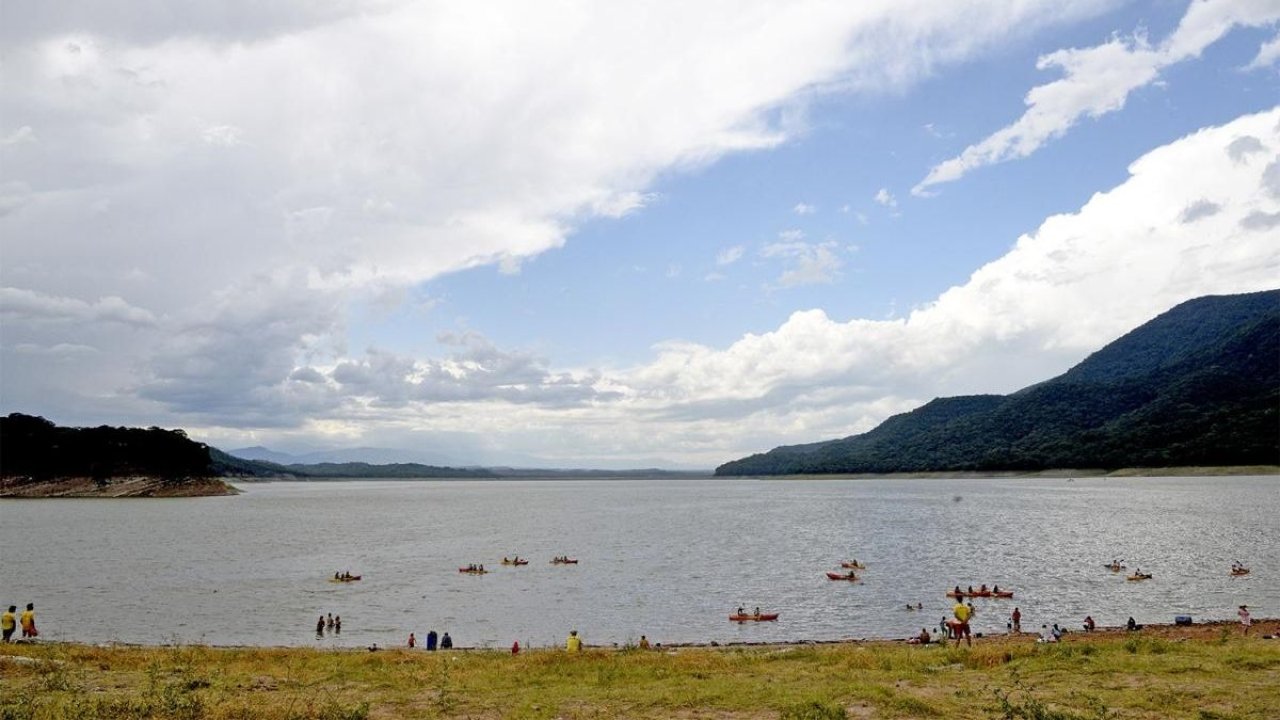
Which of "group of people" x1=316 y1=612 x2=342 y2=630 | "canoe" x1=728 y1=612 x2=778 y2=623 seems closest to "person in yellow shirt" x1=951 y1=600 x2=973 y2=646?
"canoe" x1=728 y1=612 x2=778 y2=623

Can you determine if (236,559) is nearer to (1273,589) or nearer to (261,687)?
(261,687)

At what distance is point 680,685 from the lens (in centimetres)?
2452

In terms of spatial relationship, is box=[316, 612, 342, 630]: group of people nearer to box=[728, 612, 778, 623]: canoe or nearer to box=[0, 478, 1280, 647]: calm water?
box=[0, 478, 1280, 647]: calm water

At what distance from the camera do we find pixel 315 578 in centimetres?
7838

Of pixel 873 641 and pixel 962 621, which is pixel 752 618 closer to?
pixel 873 641

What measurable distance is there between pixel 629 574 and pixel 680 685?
180ft

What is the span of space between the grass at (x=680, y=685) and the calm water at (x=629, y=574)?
62.2 feet

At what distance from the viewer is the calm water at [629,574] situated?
177ft

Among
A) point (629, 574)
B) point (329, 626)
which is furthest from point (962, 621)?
point (629, 574)

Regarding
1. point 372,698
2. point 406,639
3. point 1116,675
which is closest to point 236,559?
point 406,639

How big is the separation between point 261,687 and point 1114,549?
307 ft

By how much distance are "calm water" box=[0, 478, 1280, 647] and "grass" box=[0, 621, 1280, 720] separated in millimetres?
18955

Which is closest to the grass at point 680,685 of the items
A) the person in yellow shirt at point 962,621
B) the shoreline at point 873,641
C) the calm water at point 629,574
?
the person in yellow shirt at point 962,621

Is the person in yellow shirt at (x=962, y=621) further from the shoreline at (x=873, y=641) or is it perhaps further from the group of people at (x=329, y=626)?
the group of people at (x=329, y=626)
